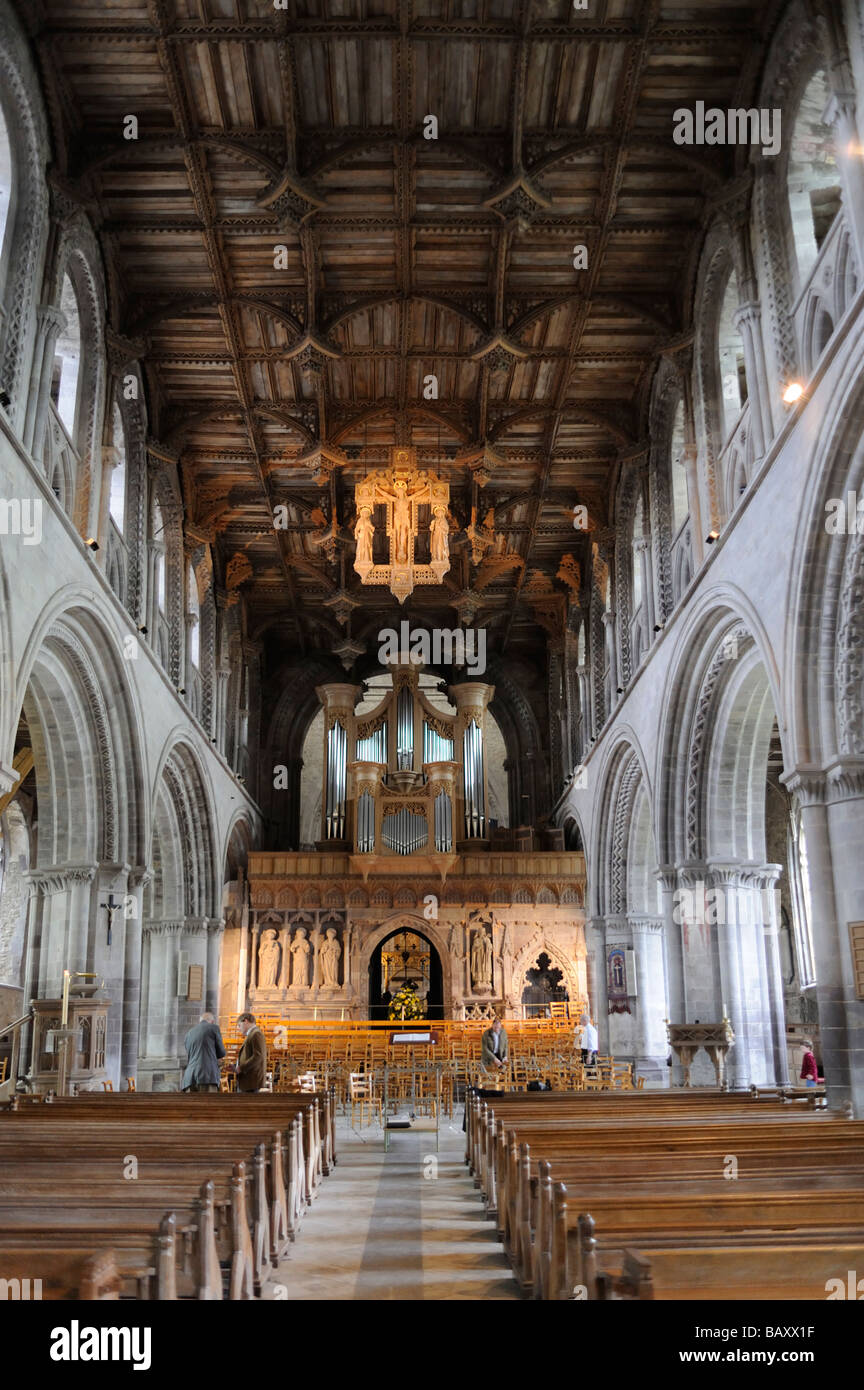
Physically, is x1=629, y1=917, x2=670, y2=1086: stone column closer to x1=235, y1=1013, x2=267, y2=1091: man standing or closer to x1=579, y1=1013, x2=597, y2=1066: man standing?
x1=579, y1=1013, x2=597, y2=1066: man standing

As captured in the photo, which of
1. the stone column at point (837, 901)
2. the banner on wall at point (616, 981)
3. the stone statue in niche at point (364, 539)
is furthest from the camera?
the banner on wall at point (616, 981)

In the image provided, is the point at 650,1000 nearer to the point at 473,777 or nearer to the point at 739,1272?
the point at 473,777

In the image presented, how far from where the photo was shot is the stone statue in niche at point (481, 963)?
84.6 feet

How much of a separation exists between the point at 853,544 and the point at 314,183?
807cm

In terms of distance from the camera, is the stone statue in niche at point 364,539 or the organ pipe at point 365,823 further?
the organ pipe at point 365,823

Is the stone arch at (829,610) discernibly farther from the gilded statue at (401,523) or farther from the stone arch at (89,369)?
the stone arch at (89,369)

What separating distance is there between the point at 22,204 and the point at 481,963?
1836 centimetres

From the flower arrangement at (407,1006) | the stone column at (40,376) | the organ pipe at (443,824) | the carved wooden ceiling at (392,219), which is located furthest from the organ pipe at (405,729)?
the stone column at (40,376)

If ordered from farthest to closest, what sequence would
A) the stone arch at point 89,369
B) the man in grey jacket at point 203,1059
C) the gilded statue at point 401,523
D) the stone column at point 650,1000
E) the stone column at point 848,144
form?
the stone column at point 650,1000 < the gilded statue at point 401,523 < the stone arch at point 89,369 < the man in grey jacket at point 203,1059 < the stone column at point 848,144

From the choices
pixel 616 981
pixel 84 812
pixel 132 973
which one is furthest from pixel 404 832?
pixel 84 812

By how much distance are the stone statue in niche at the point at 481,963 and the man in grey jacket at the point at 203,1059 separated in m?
13.0

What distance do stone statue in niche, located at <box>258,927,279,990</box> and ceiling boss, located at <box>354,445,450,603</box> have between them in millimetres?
10791

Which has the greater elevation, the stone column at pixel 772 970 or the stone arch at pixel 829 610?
the stone arch at pixel 829 610
